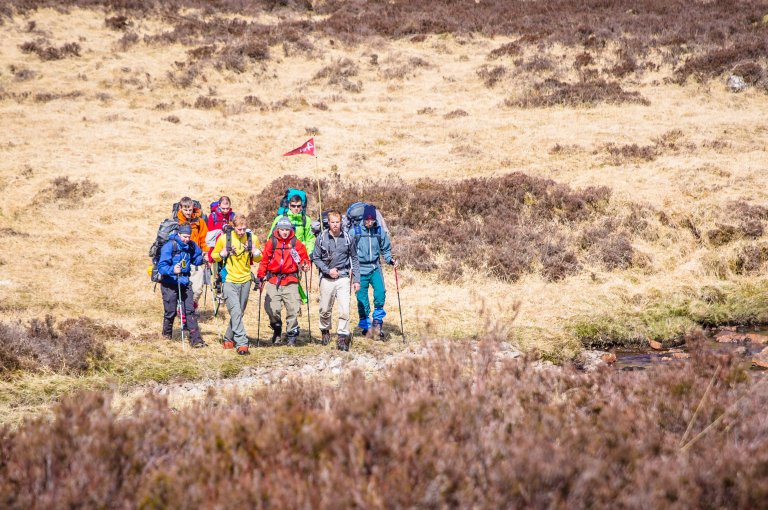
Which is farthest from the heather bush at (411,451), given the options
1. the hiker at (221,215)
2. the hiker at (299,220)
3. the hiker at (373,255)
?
the hiker at (221,215)

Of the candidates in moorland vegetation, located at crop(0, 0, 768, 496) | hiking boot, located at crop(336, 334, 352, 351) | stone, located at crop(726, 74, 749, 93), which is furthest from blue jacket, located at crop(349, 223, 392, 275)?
stone, located at crop(726, 74, 749, 93)

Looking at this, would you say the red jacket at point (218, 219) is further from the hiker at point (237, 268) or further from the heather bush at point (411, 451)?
the heather bush at point (411, 451)

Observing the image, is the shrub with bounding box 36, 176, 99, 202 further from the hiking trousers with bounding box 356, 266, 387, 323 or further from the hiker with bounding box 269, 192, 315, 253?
the hiking trousers with bounding box 356, 266, 387, 323

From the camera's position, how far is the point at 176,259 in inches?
387

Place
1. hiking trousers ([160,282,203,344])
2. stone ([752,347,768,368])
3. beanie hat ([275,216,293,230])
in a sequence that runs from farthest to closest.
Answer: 1. hiking trousers ([160,282,203,344])
2. beanie hat ([275,216,293,230])
3. stone ([752,347,768,368])

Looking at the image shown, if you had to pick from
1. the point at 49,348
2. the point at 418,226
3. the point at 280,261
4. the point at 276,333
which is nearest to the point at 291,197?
the point at 280,261

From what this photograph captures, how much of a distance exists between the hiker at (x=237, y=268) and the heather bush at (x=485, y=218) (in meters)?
4.71

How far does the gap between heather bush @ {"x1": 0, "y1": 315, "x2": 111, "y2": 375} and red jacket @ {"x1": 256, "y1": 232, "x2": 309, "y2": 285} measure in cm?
269

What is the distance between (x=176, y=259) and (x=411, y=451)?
7.38 meters

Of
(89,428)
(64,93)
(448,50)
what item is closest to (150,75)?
(64,93)

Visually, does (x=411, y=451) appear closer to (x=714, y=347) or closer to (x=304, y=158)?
(x=714, y=347)

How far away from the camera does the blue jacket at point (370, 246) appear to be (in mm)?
10195

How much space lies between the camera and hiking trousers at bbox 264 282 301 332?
32.0 feet

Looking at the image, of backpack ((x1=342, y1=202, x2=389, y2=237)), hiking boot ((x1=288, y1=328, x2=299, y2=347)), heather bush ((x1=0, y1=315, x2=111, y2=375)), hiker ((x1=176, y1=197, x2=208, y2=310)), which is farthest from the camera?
hiker ((x1=176, y1=197, x2=208, y2=310))
